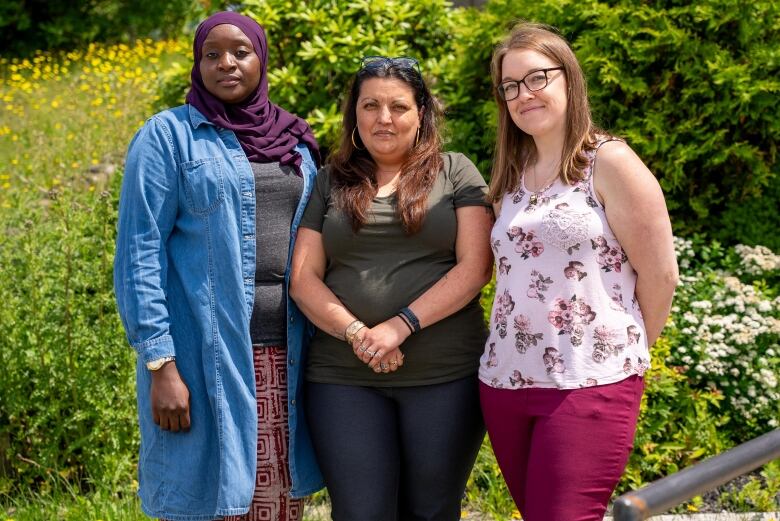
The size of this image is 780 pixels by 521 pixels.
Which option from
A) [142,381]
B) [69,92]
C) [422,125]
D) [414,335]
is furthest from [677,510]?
[69,92]

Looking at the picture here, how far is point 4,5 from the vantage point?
12336mm

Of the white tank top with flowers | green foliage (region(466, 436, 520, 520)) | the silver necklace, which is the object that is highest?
the silver necklace

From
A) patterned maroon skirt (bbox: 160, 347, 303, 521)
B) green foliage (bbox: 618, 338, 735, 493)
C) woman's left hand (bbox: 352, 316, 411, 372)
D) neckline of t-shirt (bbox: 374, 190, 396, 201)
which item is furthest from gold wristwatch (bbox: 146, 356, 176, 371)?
green foliage (bbox: 618, 338, 735, 493)

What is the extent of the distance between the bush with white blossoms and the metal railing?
2.75 metres

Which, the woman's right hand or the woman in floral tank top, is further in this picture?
the woman's right hand

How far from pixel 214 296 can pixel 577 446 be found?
1.12m

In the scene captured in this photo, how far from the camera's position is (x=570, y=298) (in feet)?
8.25

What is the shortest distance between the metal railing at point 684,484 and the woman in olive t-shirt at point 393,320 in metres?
1.32

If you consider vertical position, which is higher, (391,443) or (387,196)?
(387,196)

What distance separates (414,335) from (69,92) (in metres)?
7.44

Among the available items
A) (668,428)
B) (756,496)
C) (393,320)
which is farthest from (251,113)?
(756,496)

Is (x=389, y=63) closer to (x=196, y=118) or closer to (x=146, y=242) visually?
(x=196, y=118)

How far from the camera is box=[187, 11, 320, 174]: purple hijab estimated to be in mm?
2793

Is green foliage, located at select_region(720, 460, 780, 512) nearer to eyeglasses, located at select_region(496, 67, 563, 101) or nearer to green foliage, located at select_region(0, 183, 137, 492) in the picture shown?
eyeglasses, located at select_region(496, 67, 563, 101)
